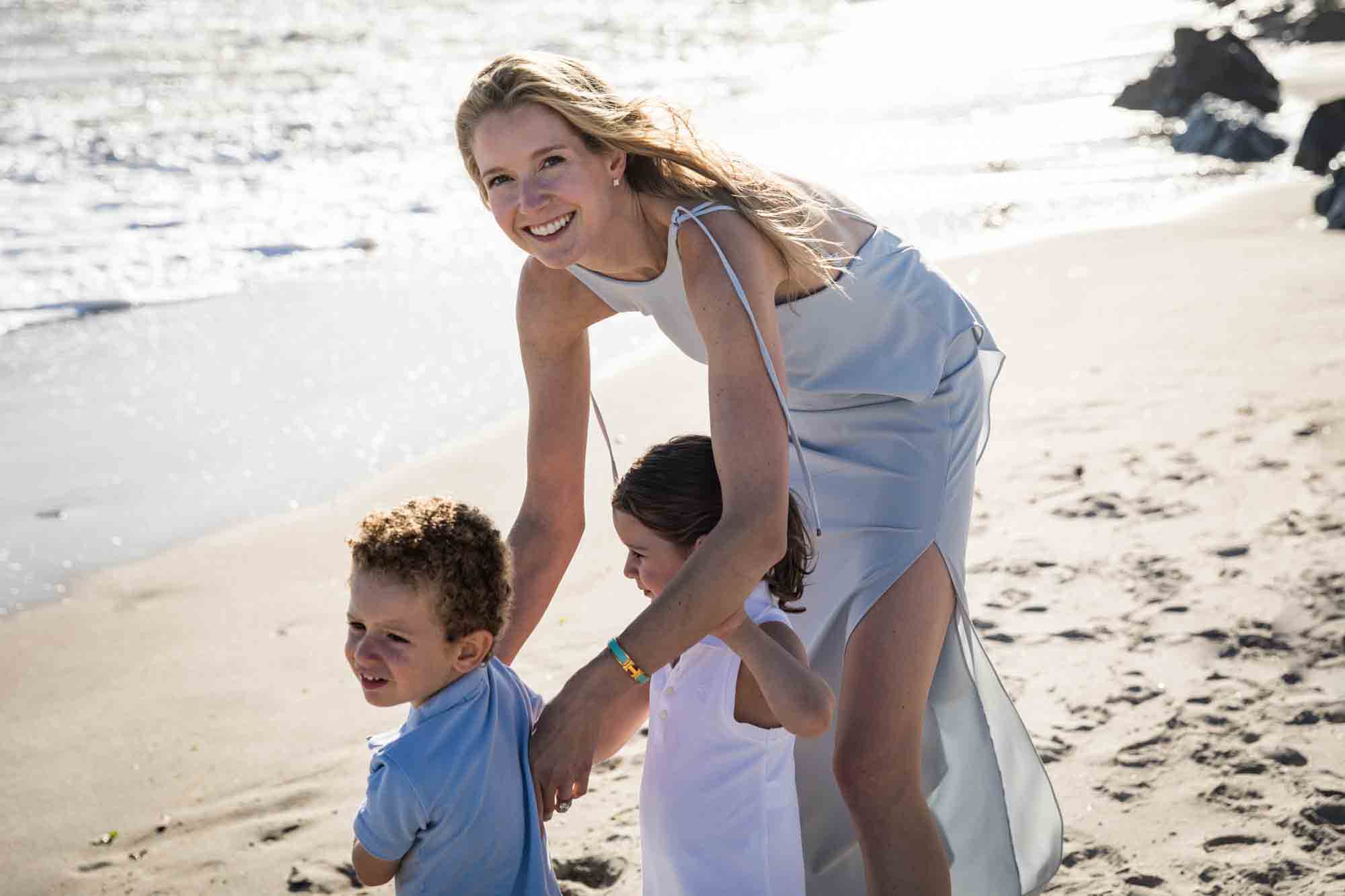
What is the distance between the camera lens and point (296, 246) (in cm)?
1031

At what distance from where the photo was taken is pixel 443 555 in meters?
2.12

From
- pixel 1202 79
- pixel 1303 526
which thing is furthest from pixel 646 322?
pixel 1202 79

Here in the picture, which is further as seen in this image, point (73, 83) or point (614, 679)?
point (73, 83)

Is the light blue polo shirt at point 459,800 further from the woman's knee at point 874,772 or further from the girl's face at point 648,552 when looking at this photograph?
the woman's knee at point 874,772

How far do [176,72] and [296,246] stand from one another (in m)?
11.7

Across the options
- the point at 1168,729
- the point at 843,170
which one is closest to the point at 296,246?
the point at 843,170

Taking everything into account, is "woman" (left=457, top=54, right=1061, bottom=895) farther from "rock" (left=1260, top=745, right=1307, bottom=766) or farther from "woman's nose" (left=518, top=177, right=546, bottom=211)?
"rock" (left=1260, top=745, right=1307, bottom=766)

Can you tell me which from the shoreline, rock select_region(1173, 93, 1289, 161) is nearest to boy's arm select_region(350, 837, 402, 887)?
the shoreline

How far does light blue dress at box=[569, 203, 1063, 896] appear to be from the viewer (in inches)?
108

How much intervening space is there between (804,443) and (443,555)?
103 centimetres

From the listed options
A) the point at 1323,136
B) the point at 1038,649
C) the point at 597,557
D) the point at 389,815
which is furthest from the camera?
the point at 1323,136

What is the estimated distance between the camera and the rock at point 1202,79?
1413cm

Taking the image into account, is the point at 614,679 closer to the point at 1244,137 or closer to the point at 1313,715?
the point at 1313,715

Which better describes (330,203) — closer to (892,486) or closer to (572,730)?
(892,486)
